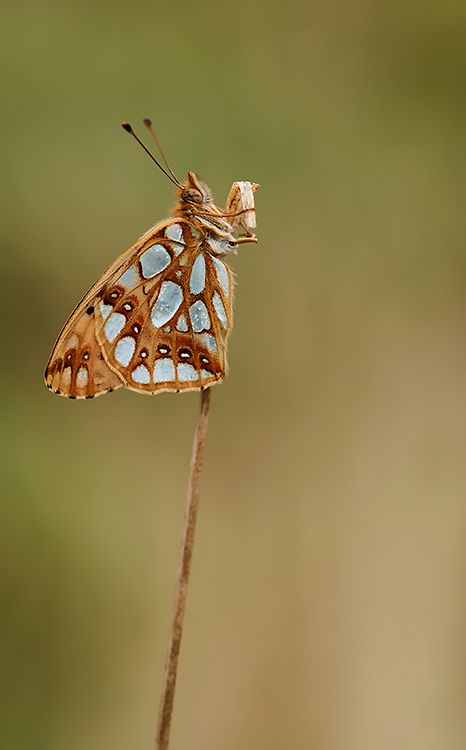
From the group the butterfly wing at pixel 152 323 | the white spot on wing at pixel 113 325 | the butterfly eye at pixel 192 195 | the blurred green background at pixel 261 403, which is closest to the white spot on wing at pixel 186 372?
the butterfly wing at pixel 152 323

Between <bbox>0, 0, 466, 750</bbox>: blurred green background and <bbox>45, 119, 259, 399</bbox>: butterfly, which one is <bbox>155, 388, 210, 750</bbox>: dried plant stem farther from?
<bbox>0, 0, 466, 750</bbox>: blurred green background

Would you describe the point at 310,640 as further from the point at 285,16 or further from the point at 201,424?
the point at 285,16

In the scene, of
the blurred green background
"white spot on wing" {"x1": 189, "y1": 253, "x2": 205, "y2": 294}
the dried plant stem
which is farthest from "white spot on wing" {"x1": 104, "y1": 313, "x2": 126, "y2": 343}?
the blurred green background

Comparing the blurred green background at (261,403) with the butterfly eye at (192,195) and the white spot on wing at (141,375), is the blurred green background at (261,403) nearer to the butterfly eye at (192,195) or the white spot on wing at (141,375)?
the butterfly eye at (192,195)

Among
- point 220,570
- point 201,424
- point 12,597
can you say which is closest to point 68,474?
point 12,597

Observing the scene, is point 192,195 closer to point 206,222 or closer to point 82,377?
point 206,222

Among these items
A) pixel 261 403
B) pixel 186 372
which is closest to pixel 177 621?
pixel 186 372
